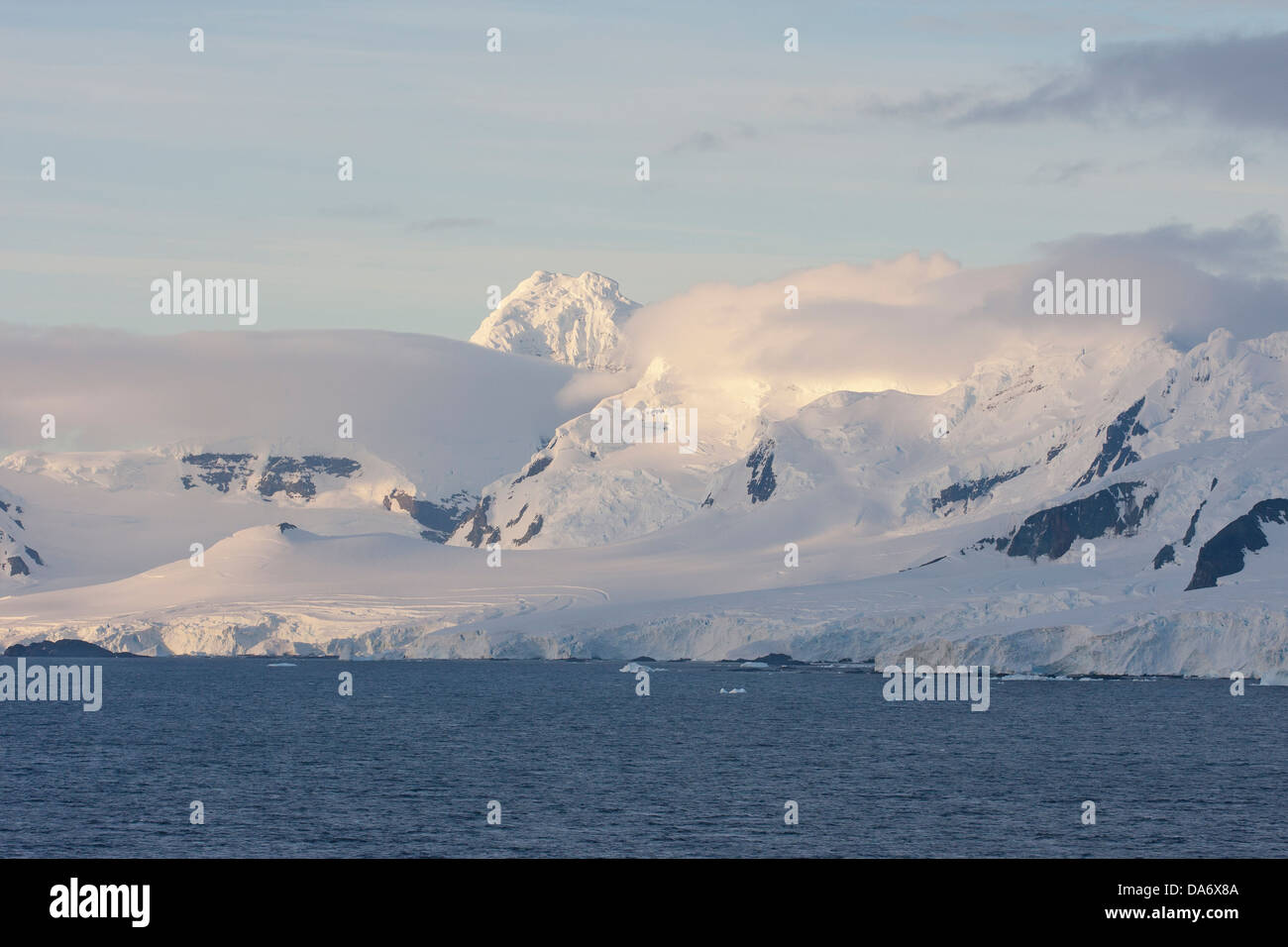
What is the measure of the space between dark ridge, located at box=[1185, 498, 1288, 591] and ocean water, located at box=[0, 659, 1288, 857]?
3389cm

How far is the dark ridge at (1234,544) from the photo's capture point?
177 meters

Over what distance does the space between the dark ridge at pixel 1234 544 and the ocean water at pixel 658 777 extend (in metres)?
33.9

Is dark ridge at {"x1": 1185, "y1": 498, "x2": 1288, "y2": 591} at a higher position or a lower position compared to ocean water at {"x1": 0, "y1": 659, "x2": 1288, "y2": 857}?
higher

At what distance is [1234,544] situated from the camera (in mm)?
180750

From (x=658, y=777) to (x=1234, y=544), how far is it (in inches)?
4613

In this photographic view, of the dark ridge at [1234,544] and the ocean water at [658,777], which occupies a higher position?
the dark ridge at [1234,544]

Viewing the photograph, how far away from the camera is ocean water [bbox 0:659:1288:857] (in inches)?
2443
